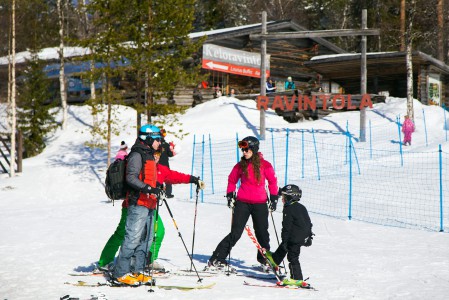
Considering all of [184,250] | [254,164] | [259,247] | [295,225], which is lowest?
[184,250]

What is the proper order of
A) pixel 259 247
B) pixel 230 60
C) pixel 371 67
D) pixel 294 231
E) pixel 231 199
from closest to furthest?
pixel 294 231 < pixel 259 247 < pixel 231 199 < pixel 230 60 < pixel 371 67

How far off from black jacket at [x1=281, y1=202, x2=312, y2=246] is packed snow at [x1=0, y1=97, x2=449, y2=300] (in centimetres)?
60

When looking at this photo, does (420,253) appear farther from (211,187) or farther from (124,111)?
(124,111)

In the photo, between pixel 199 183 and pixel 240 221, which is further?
pixel 240 221

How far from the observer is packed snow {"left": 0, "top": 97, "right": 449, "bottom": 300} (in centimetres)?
609

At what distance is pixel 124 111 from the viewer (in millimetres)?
30625

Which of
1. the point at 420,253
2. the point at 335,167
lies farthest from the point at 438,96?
the point at 420,253

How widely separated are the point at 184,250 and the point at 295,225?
9.45ft

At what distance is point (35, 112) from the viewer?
29.4m

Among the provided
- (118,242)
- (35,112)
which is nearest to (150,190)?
(118,242)

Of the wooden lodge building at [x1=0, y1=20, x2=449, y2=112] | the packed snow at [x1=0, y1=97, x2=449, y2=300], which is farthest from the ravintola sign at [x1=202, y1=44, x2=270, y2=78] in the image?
the packed snow at [x1=0, y1=97, x2=449, y2=300]

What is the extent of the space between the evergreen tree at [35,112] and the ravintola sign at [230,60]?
29.0 ft

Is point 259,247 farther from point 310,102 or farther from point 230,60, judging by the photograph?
point 230,60

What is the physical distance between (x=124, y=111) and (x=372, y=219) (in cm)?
2088
